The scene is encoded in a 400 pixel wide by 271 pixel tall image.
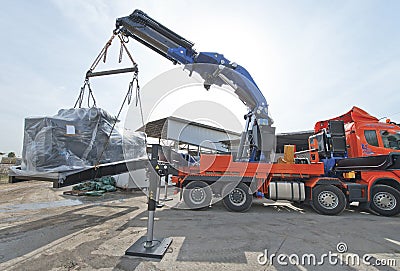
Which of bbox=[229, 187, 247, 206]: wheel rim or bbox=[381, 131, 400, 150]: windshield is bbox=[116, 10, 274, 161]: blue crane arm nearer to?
bbox=[229, 187, 247, 206]: wheel rim

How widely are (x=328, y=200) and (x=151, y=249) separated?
15.7ft

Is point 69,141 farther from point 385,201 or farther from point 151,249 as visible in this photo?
point 385,201

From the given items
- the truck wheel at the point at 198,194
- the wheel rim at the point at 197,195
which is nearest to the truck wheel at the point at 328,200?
the truck wheel at the point at 198,194

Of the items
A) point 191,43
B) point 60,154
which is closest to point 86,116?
point 60,154

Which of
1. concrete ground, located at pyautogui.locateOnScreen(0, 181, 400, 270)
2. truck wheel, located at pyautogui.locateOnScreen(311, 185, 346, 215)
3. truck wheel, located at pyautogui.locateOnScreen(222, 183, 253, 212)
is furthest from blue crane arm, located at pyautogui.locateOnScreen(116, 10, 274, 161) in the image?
concrete ground, located at pyautogui.locateOnScreen(0, 181, 400, 270)

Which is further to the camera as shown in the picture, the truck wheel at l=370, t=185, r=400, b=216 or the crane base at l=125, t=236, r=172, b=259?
the truck wheel at l=370, t=185, r=400, b=216

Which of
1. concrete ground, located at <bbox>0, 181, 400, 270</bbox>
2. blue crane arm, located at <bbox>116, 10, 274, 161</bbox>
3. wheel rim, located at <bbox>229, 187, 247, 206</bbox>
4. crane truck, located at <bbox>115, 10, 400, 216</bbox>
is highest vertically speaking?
blue crane arm, located at <bbox>116, 10, 274, 161</bbox>

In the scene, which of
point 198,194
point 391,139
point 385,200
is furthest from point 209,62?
point 385,200

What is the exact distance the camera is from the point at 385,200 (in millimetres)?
5500

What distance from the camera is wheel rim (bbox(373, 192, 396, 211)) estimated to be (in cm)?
545

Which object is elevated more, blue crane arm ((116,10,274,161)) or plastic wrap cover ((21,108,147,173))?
blue crane arm ((116,10,274,161))

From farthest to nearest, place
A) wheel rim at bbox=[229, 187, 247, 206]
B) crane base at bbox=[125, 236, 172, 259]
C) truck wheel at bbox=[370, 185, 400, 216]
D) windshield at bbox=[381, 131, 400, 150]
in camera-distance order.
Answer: windshield at bbox=[381, 131, 400, 150] → wheel rim at bbox=[229, 187, 247, 206] → truck wheel at bbox=[370, 185, 400, 216] → crane base at bbox=[125, 236, 172, 259]

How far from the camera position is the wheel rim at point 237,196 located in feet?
18.6

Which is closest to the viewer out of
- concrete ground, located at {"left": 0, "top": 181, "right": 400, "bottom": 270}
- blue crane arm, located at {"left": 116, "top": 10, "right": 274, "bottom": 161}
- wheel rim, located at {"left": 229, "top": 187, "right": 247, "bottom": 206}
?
concrete ground, located at {"left": 0, "top": 181, "right": 400, "bottom": 270}
